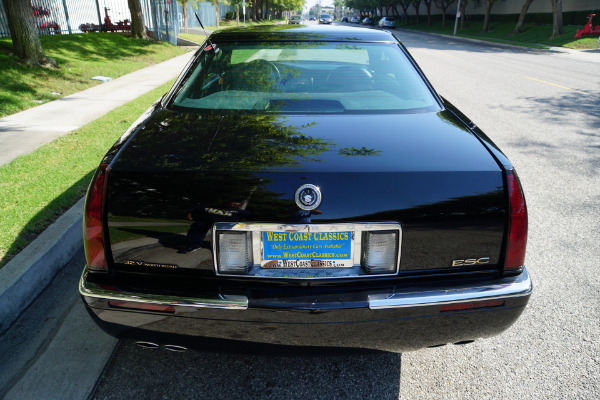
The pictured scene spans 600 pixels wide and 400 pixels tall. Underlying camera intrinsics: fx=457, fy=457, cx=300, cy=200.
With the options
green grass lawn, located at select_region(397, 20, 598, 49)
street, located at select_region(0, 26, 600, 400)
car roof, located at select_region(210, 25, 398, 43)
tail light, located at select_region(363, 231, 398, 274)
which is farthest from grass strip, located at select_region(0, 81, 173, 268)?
green grass lawn, located at select_region(397, 20, 598, 49)

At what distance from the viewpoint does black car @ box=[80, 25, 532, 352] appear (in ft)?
5.90

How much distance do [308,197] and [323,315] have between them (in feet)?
1.53

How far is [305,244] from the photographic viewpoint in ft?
5.98

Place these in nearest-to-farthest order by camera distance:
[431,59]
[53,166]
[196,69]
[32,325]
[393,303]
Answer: [393,303] → [32,325] → [196,69] → [53,166] → [431,59]

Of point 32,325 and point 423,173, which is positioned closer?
point 423,173

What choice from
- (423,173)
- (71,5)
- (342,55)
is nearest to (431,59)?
(71,5)

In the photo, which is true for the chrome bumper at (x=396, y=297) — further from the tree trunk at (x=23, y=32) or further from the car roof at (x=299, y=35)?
the tree trunk at (x=23, y=32)

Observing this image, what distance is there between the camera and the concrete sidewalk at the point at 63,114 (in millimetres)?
5871

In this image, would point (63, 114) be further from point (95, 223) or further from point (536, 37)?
point (536, 37)

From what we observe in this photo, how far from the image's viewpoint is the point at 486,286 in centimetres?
191

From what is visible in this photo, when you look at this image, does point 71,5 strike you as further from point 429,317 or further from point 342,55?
point 429,317

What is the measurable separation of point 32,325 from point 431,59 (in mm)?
18540

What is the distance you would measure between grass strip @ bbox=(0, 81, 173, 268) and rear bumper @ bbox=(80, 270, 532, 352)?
171cm

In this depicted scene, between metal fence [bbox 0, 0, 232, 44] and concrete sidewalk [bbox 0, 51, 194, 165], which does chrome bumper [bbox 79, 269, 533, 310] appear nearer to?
concrete sidewalk [bbox 0, 51, 194, 165]
